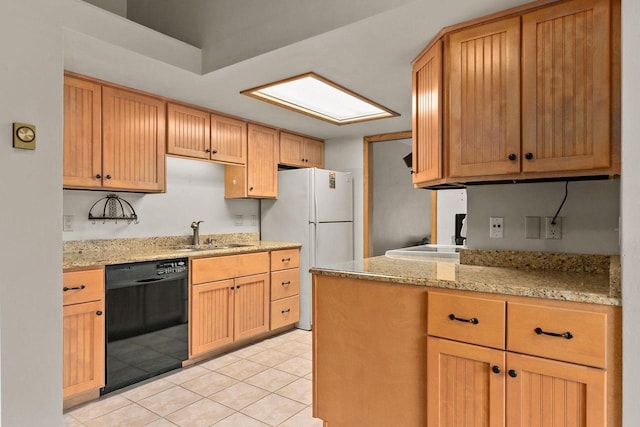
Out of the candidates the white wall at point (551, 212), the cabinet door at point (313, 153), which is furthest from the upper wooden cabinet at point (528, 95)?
the cabinet door at point (313, 153)

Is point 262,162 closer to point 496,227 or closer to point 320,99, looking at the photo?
point 320,99

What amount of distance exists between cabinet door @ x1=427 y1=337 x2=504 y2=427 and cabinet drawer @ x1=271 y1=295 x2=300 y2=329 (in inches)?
92.9

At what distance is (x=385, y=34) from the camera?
6.78 ft

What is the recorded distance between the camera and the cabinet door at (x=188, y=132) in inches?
127

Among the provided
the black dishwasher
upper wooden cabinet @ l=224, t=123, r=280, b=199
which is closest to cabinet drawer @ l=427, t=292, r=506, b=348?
the black dishwasher

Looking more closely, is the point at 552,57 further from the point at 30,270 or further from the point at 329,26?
the point at 30,270

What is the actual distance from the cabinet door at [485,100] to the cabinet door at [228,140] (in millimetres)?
2223

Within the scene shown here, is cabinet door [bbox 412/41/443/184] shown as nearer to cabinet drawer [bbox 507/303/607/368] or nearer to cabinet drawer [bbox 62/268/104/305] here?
cabinet drawer [bbox 507/303/607/368]

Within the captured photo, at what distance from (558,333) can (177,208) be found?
3149 mm

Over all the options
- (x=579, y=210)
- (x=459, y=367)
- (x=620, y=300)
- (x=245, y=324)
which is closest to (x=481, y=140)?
(x=579, y=210)

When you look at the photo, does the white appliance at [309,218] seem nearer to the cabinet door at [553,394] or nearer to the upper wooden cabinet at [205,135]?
the upper wooden cabinet at [205,135]

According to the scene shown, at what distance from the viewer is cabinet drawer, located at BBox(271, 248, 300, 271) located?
12.7ft

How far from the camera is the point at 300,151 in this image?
449cm

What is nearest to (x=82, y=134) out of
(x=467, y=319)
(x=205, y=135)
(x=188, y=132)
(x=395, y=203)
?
(x=188, y=132)
